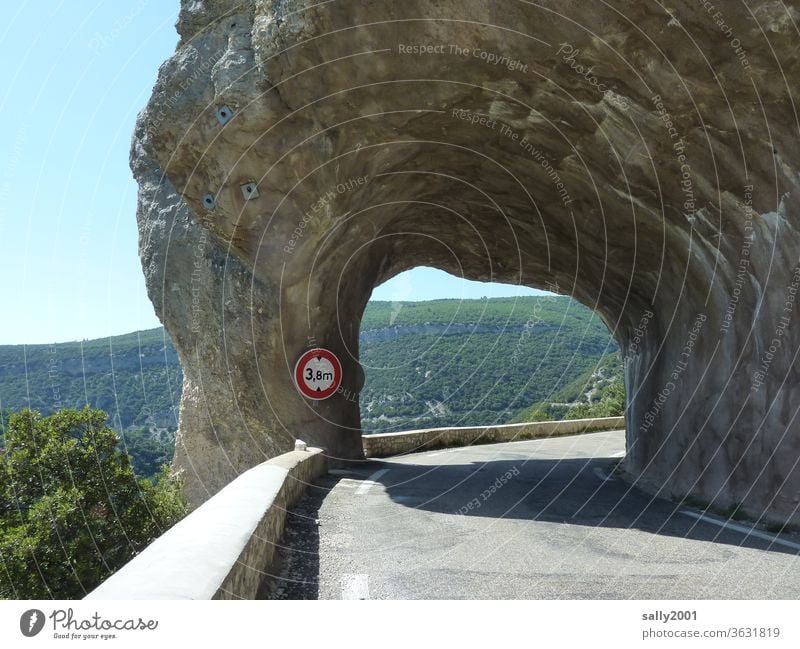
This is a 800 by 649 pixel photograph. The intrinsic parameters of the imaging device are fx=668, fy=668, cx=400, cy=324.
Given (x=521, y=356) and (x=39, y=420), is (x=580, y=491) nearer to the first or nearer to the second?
(x=39, y=420)

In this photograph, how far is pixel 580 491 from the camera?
42.5 ft

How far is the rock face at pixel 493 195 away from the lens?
9406 millimetres

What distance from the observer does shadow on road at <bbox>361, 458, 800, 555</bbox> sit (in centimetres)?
909

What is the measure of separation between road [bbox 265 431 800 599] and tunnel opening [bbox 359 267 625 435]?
5238 cm

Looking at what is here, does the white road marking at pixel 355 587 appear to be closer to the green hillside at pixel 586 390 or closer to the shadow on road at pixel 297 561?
the shadow on road at pixel 297 561

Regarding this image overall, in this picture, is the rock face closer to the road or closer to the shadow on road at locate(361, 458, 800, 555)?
the shadow on road at locate(361, 458, 800, 555)

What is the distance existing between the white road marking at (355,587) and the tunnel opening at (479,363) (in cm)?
5823

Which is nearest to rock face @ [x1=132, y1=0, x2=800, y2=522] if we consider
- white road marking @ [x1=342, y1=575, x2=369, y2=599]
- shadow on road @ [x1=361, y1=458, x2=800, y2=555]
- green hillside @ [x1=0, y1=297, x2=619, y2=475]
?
shadow on road @ [x1=361, y1=458, x2=800, y2=555]

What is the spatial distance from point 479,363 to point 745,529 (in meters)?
84.3

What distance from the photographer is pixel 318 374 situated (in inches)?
770

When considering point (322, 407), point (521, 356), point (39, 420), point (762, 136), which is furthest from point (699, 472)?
point (521, 356)

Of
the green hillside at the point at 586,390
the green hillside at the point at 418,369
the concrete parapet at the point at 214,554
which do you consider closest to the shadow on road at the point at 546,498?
the concrete parapet at the point at 214,554

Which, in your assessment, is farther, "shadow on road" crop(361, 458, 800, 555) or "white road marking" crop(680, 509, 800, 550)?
"shadow on road" crop(361, 458, 800, 555)

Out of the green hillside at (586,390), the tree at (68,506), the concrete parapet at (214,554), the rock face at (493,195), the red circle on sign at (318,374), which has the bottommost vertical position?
the green hillside at (586,390)
